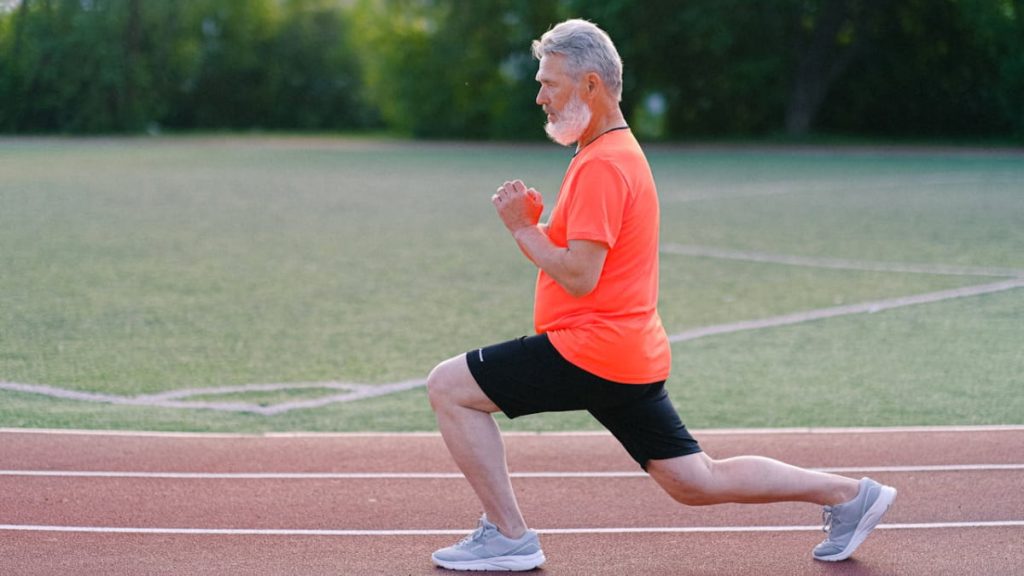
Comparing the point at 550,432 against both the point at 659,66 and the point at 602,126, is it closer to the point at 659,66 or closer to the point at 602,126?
the point at 602,126

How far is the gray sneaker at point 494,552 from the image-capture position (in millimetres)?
4852

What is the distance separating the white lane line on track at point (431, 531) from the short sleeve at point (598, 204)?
1.55m

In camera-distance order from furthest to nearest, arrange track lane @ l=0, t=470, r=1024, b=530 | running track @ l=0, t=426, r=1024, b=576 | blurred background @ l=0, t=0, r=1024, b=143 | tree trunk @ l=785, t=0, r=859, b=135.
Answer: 1. tree trunk @ l=785, t=0, r=859, b=135
2. blurred background @ l=0, t=0, r=1024, b=143
3. track lane @ l=0, t=470, r=1024, b=530
4. running track @ l=0, t=426, r=1024, b=576

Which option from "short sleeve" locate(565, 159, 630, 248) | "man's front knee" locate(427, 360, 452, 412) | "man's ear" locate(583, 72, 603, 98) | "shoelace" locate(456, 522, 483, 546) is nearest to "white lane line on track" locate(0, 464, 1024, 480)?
"shoelace" locate(456, 522, 483, 546)

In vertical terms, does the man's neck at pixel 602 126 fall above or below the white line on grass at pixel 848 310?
above

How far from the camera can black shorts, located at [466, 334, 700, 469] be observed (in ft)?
15.0

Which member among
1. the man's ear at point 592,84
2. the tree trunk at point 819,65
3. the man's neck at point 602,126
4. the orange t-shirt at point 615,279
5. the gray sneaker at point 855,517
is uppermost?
the tree trunk at point 819,65

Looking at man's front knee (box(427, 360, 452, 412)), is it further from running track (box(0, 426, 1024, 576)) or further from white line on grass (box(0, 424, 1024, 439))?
white line on grass (box(0, 424, 1024, 439))

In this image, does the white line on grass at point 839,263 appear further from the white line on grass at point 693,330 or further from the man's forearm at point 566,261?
the man's forearm at point 566,261

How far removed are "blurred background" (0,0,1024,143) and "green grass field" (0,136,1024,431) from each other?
39.9ft

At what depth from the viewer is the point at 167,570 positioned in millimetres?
4895

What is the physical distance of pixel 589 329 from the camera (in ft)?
14.9

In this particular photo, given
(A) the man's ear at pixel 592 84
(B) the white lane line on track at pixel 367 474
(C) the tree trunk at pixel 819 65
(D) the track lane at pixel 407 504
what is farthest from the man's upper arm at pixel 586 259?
(C) the tree trunk at pixel 819 65

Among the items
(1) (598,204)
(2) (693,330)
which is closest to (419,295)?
(2) (693,330)
